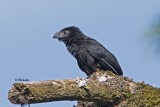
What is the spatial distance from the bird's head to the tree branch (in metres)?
2.92

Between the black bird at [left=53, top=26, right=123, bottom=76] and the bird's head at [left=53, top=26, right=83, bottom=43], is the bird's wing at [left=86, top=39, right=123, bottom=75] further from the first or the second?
the bird's head at [left=53, top=26, right=83, bottom=43]

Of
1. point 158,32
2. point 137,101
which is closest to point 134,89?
point 137,101

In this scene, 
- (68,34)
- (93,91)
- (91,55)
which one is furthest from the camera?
(68,34)

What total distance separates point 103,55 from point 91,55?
22 cm

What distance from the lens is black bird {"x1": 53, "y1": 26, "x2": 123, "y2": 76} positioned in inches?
320

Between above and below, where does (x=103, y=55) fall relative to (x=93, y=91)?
above

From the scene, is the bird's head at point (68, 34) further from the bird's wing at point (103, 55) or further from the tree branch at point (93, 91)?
the tree branch at point (93, 91)

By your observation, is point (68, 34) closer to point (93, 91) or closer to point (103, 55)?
point (103, 55)

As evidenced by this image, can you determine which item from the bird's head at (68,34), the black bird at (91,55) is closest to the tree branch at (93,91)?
the black bird at (91,55)

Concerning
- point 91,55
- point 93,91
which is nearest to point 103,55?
point 91,55

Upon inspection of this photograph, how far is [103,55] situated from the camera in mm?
8266

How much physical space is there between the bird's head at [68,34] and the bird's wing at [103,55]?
40 centimetres

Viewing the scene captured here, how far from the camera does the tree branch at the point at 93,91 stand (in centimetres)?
462

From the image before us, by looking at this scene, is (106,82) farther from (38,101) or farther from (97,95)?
(38,101)
